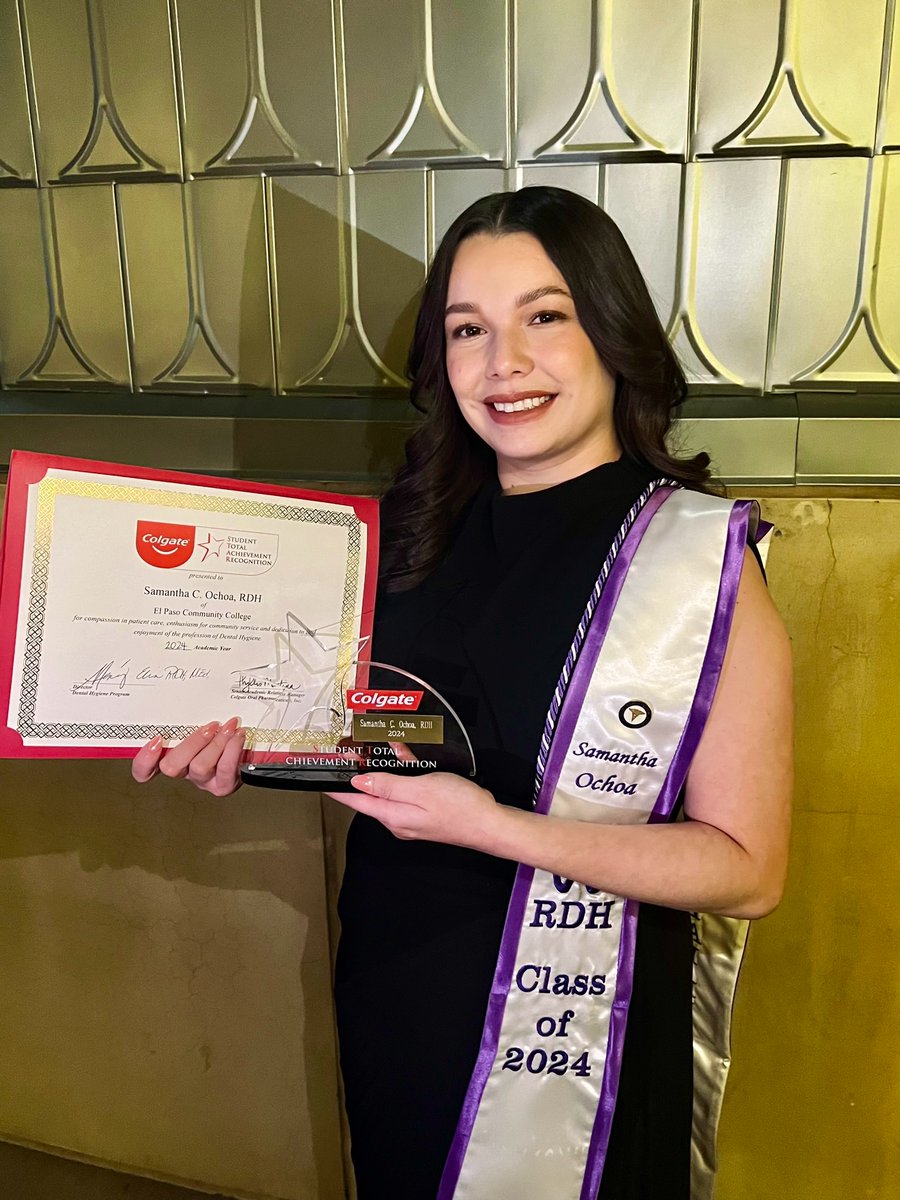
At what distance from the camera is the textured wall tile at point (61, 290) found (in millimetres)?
1354

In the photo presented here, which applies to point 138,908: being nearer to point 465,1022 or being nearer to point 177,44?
point 465,1022

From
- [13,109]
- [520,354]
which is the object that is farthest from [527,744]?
[13,109]

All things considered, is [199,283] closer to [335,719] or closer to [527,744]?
[335,719]

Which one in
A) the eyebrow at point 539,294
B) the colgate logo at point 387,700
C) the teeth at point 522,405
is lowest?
the colgate logo at point 387,700

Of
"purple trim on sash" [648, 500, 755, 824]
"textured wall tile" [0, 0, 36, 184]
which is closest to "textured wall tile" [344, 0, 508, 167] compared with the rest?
"textured wall tile" [0, 0, 36, 184]

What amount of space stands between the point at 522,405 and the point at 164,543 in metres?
0.41

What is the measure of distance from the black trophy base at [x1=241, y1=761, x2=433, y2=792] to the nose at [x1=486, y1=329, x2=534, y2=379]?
16.4 inches

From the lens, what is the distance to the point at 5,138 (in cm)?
134

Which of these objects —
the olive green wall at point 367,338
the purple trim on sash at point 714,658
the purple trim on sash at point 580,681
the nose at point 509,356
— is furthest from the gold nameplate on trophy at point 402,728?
the olive green wall at point 367,338

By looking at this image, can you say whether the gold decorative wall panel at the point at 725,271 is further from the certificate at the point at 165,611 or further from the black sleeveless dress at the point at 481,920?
the certificate at the point at 165,611

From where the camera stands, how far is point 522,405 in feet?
2.90

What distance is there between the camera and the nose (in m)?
0.85

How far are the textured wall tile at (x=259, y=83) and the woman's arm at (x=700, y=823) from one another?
0.97 meters

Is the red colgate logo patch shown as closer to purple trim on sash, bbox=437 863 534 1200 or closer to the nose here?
the nose
